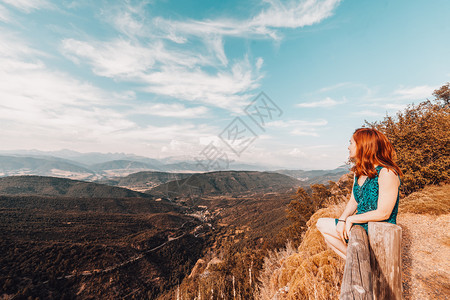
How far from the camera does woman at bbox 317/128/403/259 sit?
1.99 metres

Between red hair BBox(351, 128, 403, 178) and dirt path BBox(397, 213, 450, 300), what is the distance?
9.99 feet

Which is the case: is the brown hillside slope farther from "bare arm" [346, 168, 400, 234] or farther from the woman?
"bare arm" [346, 168, 400, 234]

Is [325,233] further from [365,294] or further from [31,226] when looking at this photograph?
[31,226]

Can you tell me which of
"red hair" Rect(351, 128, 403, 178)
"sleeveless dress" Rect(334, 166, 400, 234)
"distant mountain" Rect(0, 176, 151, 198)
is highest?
"red hair" Rect(351, 128, 403, 178)

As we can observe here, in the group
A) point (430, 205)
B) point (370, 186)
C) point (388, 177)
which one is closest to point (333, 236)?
point (370, 186)

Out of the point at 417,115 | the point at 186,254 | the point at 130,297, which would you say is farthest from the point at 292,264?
the point at 186,254

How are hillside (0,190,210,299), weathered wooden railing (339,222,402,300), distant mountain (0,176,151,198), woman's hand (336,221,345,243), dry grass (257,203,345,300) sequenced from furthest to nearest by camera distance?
1. distant mountain (0,176,151,198)
2. hillside (0,190,210,299)
3. dry grass (257,203,345,300)
4. woman's hand (336,221,345,243)
5. weathered wooden railing (339,222,402,300)

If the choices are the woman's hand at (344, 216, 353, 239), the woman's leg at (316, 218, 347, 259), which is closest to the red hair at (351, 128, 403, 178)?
the woman's hand at (344, 216, 353, 239)

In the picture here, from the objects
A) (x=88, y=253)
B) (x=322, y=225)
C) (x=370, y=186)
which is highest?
(x=370, y=186)

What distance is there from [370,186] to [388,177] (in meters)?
0.42

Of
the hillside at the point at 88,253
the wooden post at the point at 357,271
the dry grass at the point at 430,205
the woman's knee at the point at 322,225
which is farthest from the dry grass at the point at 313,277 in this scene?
the hillside at the point at 88,253

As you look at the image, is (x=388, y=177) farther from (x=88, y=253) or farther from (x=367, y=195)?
(x=88, y=253)

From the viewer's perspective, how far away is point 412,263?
411 cm

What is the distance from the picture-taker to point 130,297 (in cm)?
3981
